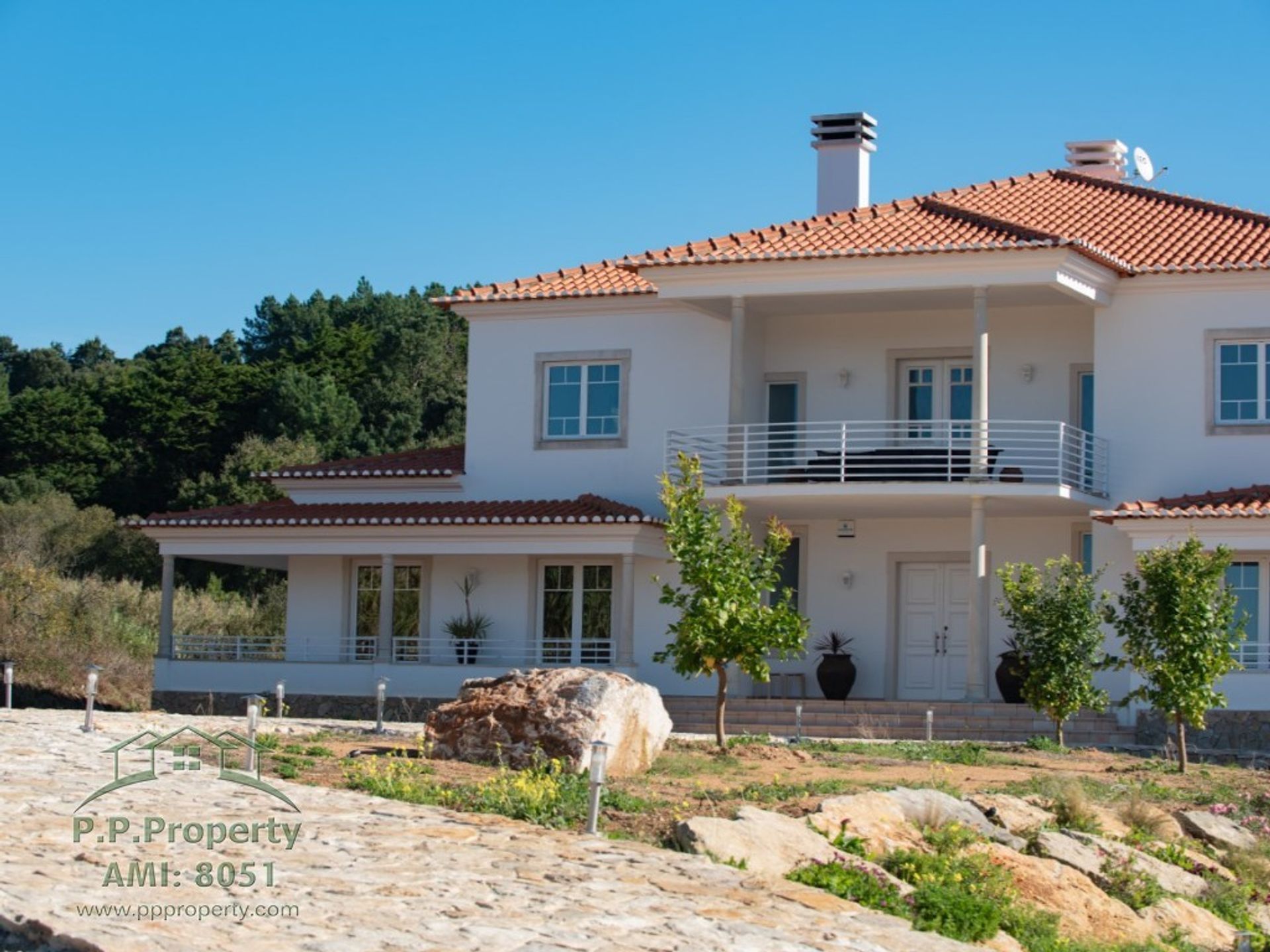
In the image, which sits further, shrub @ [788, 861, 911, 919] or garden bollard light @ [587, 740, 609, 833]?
garden bollard light @ [587, 740, 609, 833]

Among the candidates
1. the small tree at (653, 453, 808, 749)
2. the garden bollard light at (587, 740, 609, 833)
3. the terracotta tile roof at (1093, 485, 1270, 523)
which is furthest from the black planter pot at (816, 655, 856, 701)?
the garden bollard light at (587, 740, 609, 833)

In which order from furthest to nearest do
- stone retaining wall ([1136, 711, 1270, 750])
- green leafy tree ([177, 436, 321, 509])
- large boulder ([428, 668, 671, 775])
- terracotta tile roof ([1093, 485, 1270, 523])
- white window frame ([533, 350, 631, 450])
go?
green leafy tree ([177, 436, 321, 509]), white window frame ([533, 350, 631, 450]), terracotta tile roof ([1093, 485, 1270, 523]), stone retaining wall ([1136, 711, 1270, 750]), large boulder ([428, 668, 671, 775])

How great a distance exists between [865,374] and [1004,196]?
444 centimetres

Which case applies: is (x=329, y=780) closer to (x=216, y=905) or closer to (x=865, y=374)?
(x=216, y=905)

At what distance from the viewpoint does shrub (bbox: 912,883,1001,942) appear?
485 inches

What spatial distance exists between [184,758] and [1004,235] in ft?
53.4

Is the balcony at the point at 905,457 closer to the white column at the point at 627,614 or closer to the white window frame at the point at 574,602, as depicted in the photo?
the white column at the point at 627,614

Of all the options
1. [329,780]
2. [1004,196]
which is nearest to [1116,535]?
[1004,196]

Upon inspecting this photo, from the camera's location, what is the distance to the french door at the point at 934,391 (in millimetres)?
30141

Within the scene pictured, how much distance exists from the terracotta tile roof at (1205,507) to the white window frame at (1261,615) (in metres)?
0.66

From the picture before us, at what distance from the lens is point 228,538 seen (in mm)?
31375

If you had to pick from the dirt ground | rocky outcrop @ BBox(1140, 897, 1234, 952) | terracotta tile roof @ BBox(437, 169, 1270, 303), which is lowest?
rocky outcrop @ BBox(1140, 897, 1234, 952)

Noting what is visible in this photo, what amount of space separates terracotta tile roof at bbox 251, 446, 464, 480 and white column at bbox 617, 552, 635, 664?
4337 mm

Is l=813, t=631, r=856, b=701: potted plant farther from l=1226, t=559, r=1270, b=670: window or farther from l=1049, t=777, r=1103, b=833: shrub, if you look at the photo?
l=1049, t=777, r=1103, b=833: shrub
